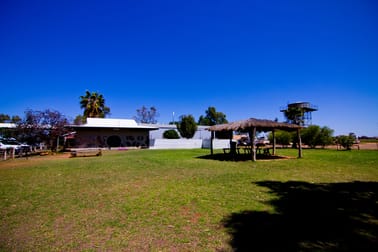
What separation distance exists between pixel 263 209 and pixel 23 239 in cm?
471

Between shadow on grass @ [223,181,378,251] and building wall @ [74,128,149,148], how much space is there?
26.6 metres

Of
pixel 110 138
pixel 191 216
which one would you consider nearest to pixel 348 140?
pixel 191 216

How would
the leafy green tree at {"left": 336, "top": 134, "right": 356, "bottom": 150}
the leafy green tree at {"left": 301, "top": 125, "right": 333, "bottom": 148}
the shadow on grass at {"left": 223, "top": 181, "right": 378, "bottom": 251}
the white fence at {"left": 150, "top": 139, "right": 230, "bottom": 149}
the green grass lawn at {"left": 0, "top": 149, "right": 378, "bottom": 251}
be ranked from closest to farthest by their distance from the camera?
the shadow on grass at {"left": 223, "top": 181, "right": 378, "bottom": 251}
the green grass lawn at {"left": 0, "top": 149, "right": 378, "bottom": 251}
the leafy green tree at {"left": 336, "top": 134, "right": 356, "bottom": 150}
the leafy green tree at {"left": 301, "top": 125, "right": 333, "bottom": 148}
the white fence at {"left": 150, "top": 139, "right": 230, "bottom": 149}

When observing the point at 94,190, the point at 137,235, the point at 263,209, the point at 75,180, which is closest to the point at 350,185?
the point at 263,209

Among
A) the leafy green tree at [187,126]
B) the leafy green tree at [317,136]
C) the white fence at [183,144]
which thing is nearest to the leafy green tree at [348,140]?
the leafy green tree at [317,136]

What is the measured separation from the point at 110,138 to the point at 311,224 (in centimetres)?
2849

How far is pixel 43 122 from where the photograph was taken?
22.8m

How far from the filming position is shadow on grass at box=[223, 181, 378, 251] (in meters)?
3.05

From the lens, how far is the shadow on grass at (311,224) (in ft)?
10.0

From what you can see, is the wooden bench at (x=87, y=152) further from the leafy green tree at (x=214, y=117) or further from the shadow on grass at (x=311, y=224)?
the leafy green tree at (x=214, y=117)

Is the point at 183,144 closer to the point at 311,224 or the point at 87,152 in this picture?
the point at 87,152

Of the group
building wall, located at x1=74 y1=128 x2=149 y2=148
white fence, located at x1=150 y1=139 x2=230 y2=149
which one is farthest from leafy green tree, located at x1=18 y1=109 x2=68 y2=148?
white fence, located at x1=150 y1=139 x2=230 y2=149

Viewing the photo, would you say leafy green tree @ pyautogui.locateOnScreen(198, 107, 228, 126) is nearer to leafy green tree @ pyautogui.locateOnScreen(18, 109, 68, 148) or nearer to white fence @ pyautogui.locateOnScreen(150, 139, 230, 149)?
white fence @ pyautogui.locateOnScreen(150, 139, 230, 149)

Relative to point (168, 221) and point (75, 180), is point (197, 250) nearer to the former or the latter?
point (168, 221)
